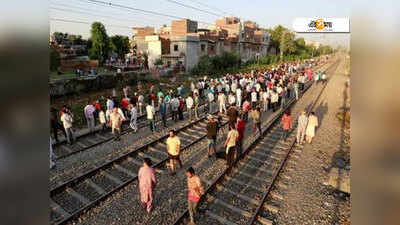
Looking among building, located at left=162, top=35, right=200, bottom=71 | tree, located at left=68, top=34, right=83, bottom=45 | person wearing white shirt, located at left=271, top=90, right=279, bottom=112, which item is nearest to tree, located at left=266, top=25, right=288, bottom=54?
building, located at left=162, top=35, right=200, bottom=71

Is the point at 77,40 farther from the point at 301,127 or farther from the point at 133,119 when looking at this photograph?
the point at 301,127

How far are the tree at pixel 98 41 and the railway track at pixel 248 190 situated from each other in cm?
3909

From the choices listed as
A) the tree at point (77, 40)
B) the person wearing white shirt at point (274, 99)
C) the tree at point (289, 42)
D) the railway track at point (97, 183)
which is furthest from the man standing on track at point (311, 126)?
the tree at point (77, 40)

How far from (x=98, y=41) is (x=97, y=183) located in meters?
40.7

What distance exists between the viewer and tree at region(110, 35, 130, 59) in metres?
49.9

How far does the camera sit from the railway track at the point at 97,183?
6.45 meters

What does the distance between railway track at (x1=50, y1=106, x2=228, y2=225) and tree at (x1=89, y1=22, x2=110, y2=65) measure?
37.5 m

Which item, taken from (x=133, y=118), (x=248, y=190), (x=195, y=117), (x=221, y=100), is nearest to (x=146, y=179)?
(x=248, y=190)

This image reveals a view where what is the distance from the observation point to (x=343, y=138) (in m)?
12.3

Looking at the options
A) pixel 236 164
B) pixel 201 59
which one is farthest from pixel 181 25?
pixel 236 164

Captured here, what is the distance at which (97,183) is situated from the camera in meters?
7.70

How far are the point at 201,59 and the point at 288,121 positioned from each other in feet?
95.9
